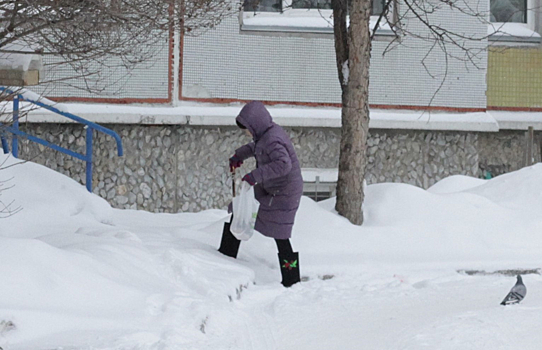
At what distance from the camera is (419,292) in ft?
20.2

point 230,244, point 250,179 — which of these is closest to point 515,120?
point 230,244

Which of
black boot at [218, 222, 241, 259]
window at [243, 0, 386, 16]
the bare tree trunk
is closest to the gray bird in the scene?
black boot at [218, 222, 241, 259]

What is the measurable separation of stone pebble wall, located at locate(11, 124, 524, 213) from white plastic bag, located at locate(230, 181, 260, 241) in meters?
4.83

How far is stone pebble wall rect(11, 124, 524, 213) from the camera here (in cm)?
1098

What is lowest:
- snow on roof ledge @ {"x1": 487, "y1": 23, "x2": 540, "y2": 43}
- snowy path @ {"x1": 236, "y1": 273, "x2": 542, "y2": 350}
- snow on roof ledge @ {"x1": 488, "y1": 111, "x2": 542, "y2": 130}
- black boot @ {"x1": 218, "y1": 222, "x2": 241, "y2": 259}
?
snowy path @ {"x1": 236, "y1": 273, "x2": 542, "y2": 350}

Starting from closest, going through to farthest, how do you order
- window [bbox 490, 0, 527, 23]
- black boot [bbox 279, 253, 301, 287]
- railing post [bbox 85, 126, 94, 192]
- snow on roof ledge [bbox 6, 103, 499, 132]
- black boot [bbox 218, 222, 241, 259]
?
black boot [bbox 279, 253, 301, 287] → black boot [bbox 218, 222, 241, 259] → railing post [bbox 85, 126, 94, 192] → snow on roof ledge [bbox 6, 103, 499, 132] → window [bbox 490, 0, 527, 23]

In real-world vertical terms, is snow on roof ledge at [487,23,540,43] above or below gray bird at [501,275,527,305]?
above

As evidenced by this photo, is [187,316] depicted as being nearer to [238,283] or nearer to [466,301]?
[238,283]

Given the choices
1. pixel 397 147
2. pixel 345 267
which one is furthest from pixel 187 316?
pixel 397 147

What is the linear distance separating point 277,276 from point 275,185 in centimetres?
82

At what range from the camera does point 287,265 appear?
6301mm

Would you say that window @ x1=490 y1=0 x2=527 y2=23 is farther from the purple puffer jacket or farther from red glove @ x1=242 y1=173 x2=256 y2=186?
red glove @ x1=242 y1=173 x2=256 y2=186

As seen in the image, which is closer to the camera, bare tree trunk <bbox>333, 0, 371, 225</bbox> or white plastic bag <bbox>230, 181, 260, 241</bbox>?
white plastic bag <bbox>230, 181, 260, 241</bbox>

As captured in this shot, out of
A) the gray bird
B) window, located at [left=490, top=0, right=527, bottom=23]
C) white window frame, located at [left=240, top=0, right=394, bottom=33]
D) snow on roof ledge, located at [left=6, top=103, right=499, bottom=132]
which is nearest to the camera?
the gray bird
